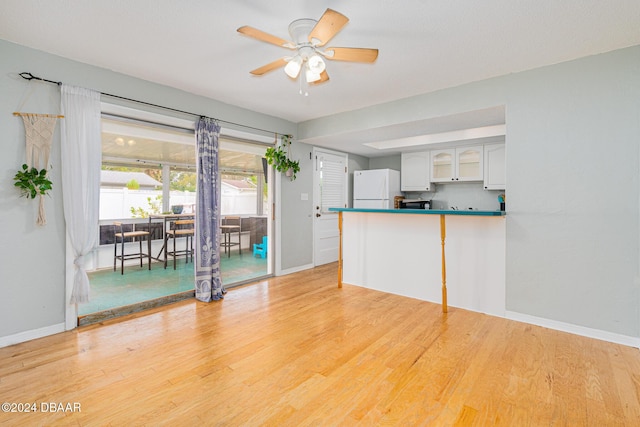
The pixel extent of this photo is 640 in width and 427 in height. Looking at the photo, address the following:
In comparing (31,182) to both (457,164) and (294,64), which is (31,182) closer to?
(294,64)

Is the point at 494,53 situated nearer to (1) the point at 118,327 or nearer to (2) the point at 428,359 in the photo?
(2) the point at 428,359

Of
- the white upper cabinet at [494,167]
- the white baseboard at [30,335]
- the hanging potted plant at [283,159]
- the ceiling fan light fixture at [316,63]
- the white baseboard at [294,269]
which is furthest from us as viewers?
the white upper cabinet at [494,167]

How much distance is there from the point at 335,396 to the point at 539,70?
135 inches

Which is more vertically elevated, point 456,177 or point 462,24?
point 462,24

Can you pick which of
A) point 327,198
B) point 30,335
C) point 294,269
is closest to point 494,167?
point 327,198

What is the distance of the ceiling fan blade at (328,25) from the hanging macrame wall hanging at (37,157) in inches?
97.4

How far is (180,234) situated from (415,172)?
4.37 m

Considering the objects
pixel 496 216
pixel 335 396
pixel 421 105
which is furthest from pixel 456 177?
pixel 335 396

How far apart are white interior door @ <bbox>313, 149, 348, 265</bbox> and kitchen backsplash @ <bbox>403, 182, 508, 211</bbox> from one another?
146cm

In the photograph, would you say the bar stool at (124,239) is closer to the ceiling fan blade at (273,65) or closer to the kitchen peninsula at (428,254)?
the ceiling fan blade at (273,65)

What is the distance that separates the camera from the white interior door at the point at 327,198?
5512mm

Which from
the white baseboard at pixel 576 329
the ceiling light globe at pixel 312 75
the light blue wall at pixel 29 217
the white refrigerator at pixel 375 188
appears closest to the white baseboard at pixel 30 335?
the light blue wall at pixel 29 217

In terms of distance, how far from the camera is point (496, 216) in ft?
10.0

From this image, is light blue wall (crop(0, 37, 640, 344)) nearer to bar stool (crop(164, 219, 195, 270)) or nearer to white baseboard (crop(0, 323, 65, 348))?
white baseboard (crop(0, 323, 65, 348))
